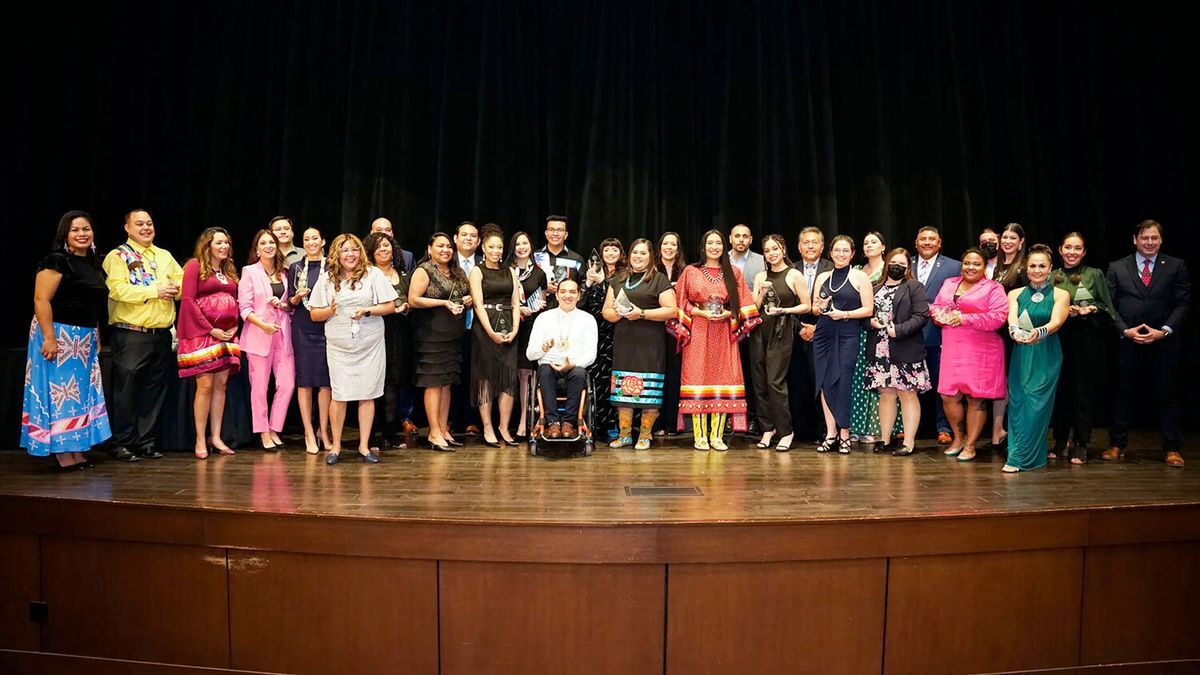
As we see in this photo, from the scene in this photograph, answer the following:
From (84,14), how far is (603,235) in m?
4.44

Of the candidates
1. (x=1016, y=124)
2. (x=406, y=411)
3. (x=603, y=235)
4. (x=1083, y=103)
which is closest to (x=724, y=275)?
(x=603, y=235)

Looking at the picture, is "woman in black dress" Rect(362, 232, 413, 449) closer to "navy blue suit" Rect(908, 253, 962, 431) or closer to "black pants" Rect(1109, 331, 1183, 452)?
"navy blue suit" Rect(908, 253, 962, 431)

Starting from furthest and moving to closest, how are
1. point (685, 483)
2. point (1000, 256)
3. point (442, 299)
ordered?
point (1000, 256), point (442, 299), point (685, 483)

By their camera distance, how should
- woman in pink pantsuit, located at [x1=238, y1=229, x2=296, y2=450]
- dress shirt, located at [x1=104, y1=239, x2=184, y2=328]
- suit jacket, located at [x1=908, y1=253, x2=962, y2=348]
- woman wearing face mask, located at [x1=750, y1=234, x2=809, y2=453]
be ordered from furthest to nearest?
suit jacket, located at [x1=908, y1=253, x2=962, y2=348] < woman wearing face mask, located at [x1=750, y1=234, x2=809, y2=453] < woman in pink pantsuit, located at [x1=238, y1=229, x2=296, y2=450] < dress shirt, located at [x1=104, y1=239, x2=184, y2=328]

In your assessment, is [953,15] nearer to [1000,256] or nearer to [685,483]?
[1000,256]

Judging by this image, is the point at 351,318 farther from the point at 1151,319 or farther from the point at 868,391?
the point at 1151,319

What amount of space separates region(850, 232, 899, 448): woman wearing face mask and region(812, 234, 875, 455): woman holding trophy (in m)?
0.07

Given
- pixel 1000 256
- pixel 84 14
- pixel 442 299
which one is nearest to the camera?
pixel 442 299

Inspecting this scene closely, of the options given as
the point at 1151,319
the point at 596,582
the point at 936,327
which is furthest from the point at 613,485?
the point at 1151,319

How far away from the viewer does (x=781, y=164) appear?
6770 mm

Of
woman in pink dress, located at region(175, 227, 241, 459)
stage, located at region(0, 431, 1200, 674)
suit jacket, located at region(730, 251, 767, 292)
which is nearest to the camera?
stage, located at region(0, 431, 1200, 674)

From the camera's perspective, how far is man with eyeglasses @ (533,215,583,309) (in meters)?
5.79

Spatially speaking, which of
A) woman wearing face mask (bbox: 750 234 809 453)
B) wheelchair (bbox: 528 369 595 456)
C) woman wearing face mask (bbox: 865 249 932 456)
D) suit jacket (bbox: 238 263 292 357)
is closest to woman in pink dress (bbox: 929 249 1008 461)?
woman wearing face mask (bbox: 865 249 932 456)

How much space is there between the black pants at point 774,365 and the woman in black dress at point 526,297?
147 centimetres
